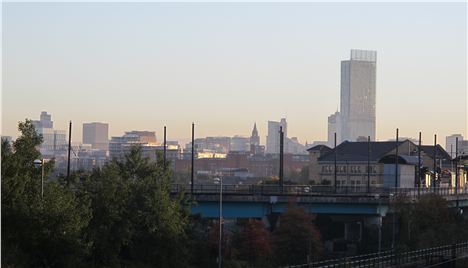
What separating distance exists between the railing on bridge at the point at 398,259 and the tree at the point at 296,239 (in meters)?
4.01

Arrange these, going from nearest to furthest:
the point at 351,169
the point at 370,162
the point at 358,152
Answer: the point at 370,162
the point at 351,169
the point at 358,152

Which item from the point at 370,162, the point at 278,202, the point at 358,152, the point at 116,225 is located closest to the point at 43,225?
the point at 116,225

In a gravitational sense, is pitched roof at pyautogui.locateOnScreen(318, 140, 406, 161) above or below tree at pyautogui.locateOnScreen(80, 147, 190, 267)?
above

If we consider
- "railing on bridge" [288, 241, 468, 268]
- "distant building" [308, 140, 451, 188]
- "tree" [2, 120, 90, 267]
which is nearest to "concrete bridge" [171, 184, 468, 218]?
"railing on bridge" [288, 241, 468, 268]

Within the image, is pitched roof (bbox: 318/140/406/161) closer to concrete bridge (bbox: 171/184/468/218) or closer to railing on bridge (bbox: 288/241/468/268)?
concrete bridge (bbox: 171/184/468/218)

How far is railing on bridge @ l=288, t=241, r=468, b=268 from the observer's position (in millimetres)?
59203

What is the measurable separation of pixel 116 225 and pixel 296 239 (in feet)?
75.9

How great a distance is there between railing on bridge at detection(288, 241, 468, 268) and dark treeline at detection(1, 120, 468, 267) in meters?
4.14

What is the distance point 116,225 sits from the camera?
51.8 metres

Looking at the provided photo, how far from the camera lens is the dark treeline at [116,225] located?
45.3 m

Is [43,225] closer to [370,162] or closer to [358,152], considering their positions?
[370,162]

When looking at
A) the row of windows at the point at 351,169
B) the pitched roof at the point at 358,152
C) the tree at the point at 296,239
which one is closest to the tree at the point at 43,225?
the tree at the point at 296,239

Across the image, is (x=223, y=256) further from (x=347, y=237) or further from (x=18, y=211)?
(x=347, y=237)

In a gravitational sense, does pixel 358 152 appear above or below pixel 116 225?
above
